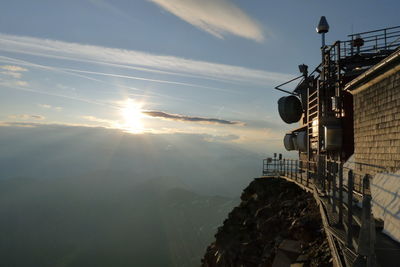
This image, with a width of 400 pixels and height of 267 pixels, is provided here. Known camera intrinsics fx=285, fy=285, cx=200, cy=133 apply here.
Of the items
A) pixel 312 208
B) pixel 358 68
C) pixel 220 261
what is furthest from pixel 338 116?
pixel 220 261

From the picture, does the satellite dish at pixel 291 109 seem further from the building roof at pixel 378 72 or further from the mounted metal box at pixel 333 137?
the building roof at pixel 378 72

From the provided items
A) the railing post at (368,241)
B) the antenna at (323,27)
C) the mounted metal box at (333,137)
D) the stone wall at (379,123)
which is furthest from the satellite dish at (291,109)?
the railing post at (368,241)

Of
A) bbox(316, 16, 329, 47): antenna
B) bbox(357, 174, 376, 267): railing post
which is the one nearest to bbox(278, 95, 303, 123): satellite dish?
bbox(316, 16, 329, 47): antenna

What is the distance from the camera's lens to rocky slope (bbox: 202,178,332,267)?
11164mm

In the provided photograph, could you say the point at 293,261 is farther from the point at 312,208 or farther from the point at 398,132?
the point at 398,132

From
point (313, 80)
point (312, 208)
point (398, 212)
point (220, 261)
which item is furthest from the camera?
point (313, 80)

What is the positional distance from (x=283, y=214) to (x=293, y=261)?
21.9 feet

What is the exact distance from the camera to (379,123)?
13.1m

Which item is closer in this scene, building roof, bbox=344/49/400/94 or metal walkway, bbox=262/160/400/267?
Result: metal walkway, bbox=262/160/400/267

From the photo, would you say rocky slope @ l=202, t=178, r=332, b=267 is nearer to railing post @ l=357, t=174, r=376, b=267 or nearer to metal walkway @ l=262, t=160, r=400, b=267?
metal walkway @ l=262, t=160, r=400, b=267

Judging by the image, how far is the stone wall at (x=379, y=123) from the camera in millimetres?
11719

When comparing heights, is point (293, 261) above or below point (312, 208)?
below

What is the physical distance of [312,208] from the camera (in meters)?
14.4

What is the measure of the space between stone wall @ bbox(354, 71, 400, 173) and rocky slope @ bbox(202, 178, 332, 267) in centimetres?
372
